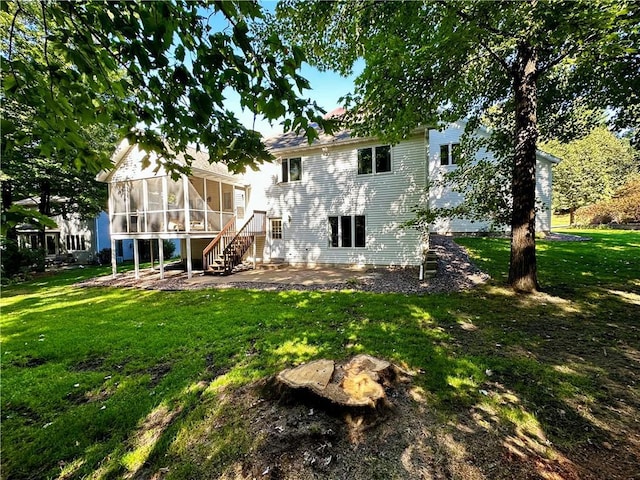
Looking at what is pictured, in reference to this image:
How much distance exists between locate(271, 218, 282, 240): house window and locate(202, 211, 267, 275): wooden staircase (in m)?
0.45

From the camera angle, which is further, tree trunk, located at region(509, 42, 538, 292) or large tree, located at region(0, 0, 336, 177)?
tree trunk, located at region(509, 42, 538, 292)

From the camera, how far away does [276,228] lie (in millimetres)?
14422

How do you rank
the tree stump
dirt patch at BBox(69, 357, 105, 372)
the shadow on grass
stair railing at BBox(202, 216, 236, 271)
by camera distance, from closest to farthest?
the shadow on grass
the tree stump
dirt patch at BBox(69, 357, 105, 372)
stair railing at BBox(202, 216, 236, 271)

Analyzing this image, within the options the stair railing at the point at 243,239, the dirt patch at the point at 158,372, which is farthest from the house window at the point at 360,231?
the dirt patch at the point at 158,372

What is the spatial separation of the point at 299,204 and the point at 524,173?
905 cm

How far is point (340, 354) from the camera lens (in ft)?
13.4

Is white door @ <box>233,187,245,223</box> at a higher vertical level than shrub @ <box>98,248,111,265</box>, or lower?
higher

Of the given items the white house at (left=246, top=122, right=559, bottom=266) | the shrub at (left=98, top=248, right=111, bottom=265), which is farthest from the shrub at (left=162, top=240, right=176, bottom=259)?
the white house at (left=246, top=122, right=559, bottom=266)

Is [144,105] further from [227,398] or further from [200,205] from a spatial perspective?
[200,205]

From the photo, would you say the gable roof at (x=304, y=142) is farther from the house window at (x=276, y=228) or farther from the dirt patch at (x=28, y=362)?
the dirt patch at (x=28, y=362)

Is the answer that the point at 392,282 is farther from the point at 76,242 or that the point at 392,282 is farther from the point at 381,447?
the point at 76,242

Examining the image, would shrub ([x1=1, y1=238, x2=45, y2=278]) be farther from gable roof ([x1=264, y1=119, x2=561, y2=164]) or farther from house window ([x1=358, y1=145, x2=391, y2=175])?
house window ([x1=358, y1=145, x2=391, y2=175])

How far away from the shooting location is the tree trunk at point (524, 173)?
6555mm

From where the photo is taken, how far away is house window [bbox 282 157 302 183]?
45.2ft
